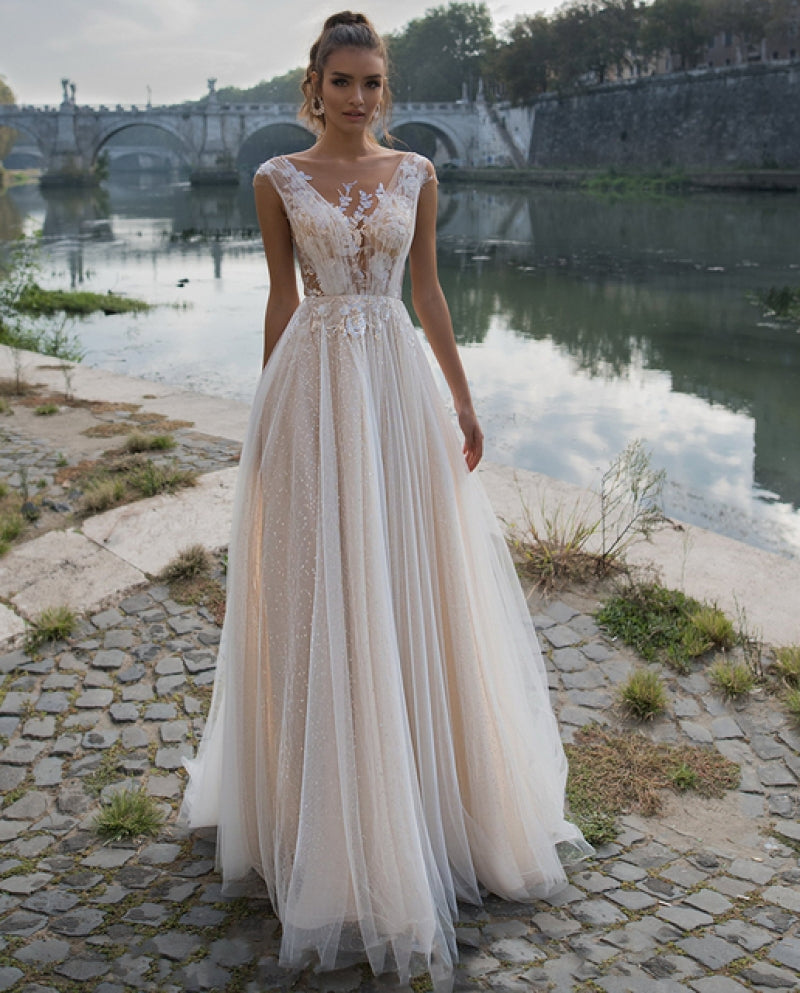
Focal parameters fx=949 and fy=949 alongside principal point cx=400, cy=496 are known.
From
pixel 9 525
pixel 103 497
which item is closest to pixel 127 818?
pixel 9 525

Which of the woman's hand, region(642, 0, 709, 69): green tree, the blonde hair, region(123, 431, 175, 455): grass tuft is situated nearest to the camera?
the blonde hair

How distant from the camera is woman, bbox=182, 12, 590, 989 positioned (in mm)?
1640

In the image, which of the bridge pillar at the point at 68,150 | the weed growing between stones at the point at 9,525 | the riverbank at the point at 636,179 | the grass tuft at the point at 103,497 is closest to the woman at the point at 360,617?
the weed growing between stones at the point at 9,525

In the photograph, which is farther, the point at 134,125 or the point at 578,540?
the point at 134,125

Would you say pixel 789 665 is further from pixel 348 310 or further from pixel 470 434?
pixel 348 310

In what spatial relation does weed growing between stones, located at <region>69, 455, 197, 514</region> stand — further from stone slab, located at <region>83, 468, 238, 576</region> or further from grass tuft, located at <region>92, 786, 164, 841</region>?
grass tuft, located at <region>92, 786, 164, 841</region>

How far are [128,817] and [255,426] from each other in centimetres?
92

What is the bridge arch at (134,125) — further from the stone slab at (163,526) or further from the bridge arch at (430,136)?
the stone slab at (163,526)

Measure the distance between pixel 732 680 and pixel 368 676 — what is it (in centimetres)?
139

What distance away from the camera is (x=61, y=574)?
10.9ft

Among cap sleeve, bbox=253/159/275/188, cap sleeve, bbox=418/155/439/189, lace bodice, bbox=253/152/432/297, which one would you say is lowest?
lace bodice, bbox=253/152/432/297

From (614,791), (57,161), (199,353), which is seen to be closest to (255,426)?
(614,791)

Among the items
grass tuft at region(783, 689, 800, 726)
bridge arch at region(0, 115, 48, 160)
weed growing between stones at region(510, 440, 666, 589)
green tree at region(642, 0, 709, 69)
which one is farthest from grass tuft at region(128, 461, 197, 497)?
bridge arch at region(0, 115, 48, 160)

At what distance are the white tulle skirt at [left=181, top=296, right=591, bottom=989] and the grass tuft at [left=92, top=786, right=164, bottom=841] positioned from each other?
0.25 metres
